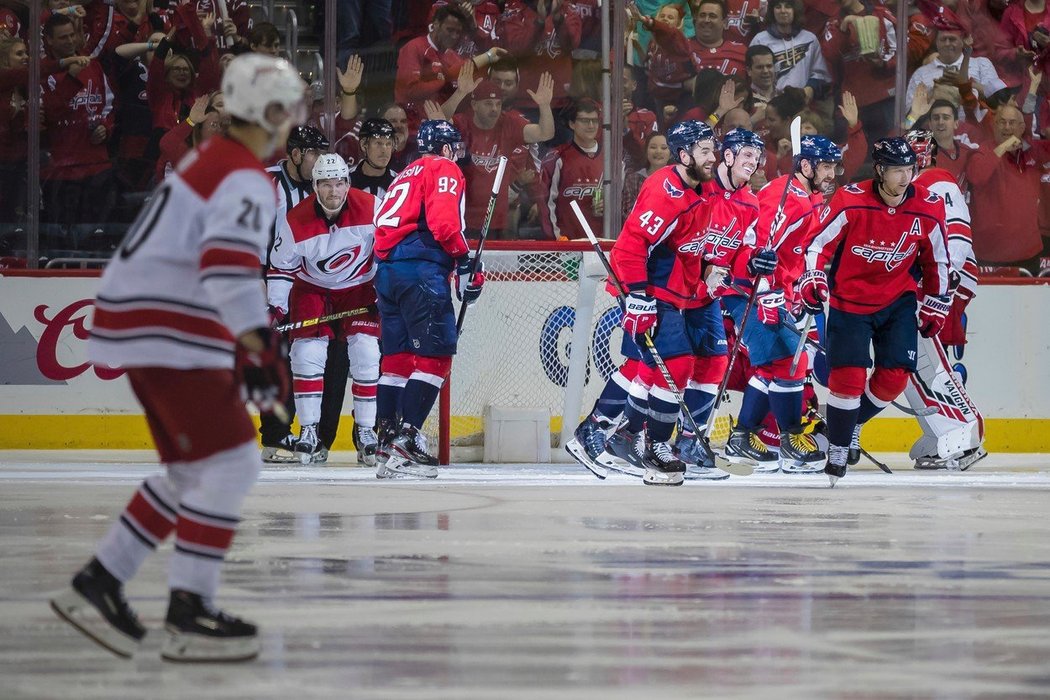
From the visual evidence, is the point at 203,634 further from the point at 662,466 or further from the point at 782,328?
the point at 782,328

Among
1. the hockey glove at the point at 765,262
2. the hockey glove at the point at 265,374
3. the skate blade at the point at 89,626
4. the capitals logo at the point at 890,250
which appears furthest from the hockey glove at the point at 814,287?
the skate blade at the point at 89,626

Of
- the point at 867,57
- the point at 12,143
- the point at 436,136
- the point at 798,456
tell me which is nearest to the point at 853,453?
the point at 798,456

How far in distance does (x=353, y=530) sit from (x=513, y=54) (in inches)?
205

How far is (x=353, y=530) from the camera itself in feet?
18.3

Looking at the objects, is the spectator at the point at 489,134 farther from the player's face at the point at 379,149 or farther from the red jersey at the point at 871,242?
the red jersey at the point at 871,242

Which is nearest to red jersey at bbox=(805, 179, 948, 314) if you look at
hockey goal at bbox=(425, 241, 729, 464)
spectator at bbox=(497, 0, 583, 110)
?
hockey goal at bbox=(425, 241, 729, 464)

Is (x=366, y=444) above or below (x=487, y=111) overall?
below

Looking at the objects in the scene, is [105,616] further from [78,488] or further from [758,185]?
[758,185]

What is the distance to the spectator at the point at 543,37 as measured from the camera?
10.1 m

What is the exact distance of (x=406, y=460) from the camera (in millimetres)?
7961

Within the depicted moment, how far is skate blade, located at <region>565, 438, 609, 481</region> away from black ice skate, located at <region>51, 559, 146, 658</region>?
4.78 metres

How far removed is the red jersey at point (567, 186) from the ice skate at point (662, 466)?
2530mm

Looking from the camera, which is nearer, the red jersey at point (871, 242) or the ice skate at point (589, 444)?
the red jersey at point (871, 242)

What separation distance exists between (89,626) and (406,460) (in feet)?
15.4
